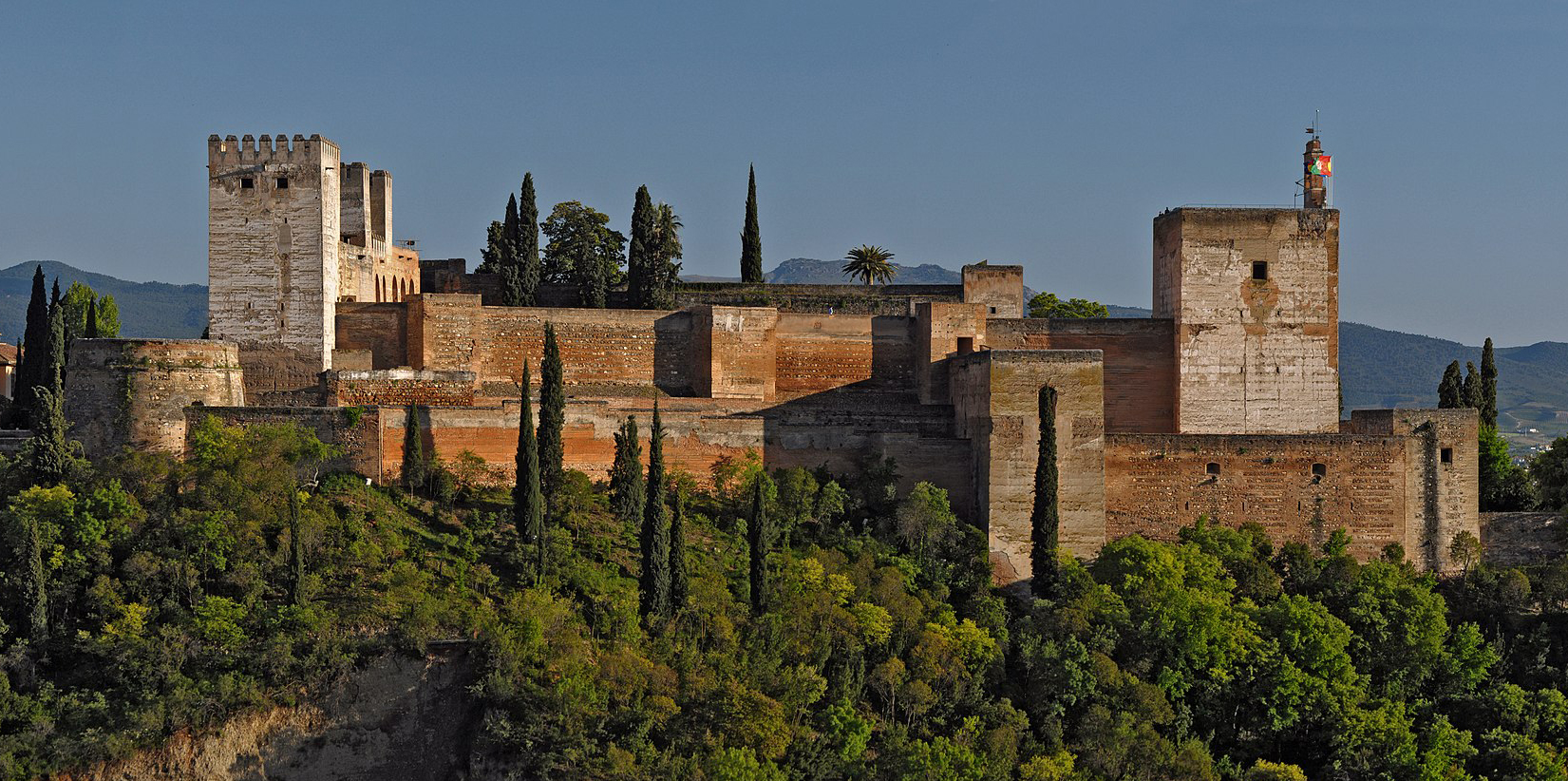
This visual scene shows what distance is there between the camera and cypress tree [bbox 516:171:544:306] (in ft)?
117

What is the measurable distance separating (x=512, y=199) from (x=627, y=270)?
2.79 meters

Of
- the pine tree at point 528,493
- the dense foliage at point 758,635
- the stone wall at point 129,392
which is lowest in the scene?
the dense foliage at point 758,635

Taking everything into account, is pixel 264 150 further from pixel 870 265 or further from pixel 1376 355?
Result: pixel 1376 355

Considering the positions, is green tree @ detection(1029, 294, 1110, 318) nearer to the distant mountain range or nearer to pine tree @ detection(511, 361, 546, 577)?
pine tree @ detection(511, 361, 546, 577)

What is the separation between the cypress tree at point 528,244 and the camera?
1403 inches

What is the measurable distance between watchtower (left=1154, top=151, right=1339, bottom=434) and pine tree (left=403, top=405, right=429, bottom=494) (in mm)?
12938

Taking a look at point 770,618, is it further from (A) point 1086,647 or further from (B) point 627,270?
(B) point 627,270

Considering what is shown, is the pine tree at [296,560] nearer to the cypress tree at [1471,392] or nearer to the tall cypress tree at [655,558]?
the tall cypress tree at [655,558]

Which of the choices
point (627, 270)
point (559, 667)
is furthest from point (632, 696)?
point (627, 270)

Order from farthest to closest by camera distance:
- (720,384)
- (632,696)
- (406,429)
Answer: (720,384) → (406,429) → (632,696)

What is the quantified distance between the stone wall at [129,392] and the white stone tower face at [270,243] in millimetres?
2556

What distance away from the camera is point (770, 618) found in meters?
26.0

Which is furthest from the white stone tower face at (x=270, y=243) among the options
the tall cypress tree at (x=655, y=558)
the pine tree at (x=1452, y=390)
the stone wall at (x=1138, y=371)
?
the pine tree at (x=1452, y=390)

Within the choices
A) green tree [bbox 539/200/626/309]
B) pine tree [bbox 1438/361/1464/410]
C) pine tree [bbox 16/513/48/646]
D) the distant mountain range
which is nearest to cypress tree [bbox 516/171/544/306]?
green tree [bbox 539/200/626/309]
